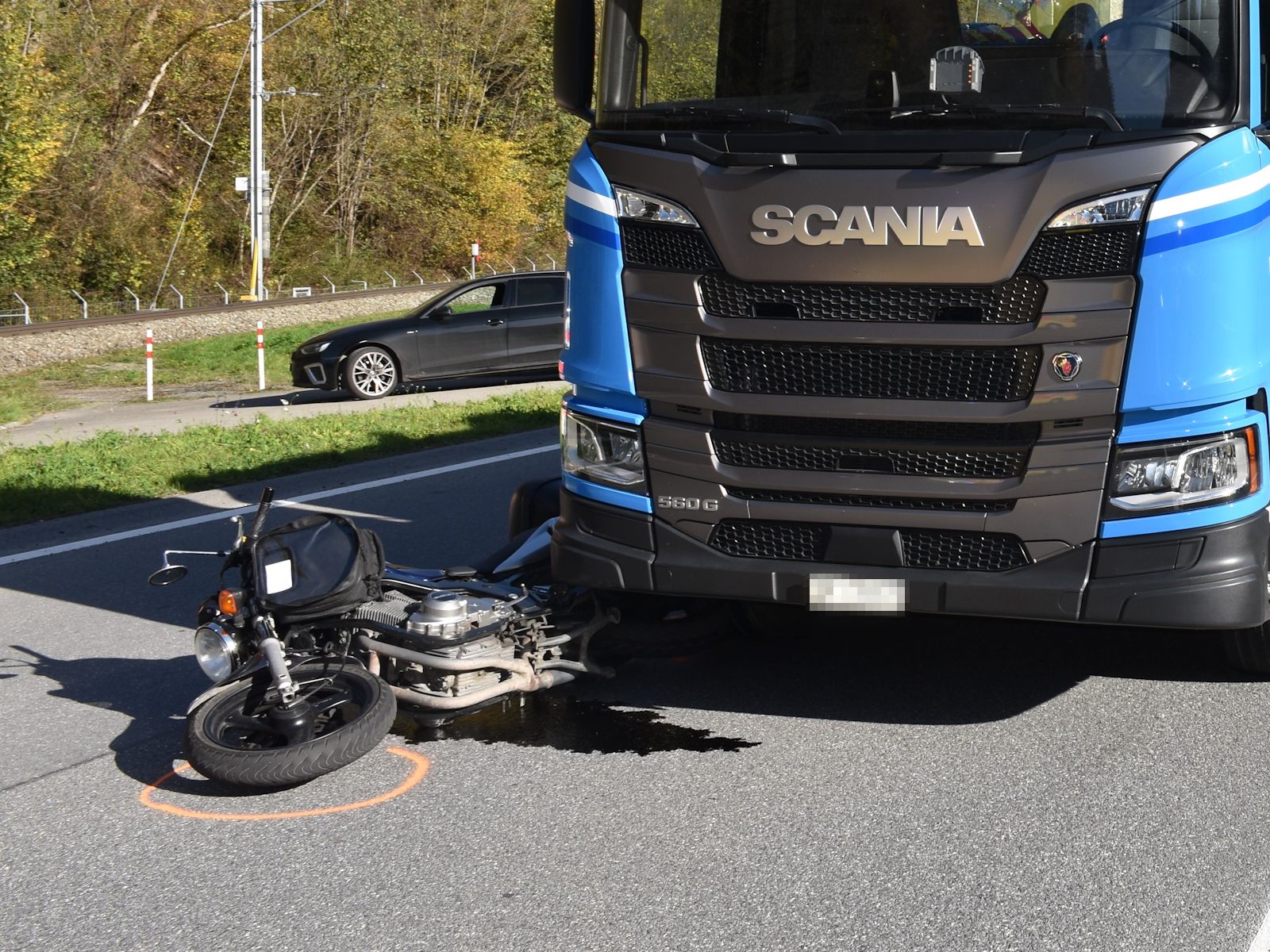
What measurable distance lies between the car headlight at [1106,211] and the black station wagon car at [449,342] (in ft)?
52.1

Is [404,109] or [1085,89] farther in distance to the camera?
[404,109]

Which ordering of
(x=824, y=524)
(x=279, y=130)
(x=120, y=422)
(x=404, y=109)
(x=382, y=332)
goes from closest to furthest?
(x=824, y=524) < (x=120, y=422) < (x=382, y=332) < (x=279, y=130) < (x=404, y=109)

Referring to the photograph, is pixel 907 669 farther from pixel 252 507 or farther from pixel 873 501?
pixel 252 507

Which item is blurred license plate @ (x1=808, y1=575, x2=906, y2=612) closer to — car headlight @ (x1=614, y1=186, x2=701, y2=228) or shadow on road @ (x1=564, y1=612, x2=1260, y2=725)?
shadow on road @ (x1=564, y1=612, x2=1260, y2=725)

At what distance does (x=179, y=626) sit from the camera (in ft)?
23.3

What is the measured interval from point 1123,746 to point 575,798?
1898mm

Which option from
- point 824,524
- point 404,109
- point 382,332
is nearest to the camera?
point 824,524

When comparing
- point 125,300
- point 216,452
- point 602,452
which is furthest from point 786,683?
point 125,300

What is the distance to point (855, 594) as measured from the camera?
208 inches

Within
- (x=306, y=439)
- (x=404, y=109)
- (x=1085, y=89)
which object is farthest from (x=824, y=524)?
(x=404, y=109)

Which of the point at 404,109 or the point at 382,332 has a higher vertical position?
the point at 404,109

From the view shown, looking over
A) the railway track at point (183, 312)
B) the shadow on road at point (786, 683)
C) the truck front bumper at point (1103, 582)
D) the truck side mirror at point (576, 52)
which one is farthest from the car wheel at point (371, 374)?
the truck front bumper at point (1103, 582)

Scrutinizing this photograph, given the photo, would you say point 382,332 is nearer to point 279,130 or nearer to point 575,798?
point 575,798

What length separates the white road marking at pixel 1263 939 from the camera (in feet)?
12.5
